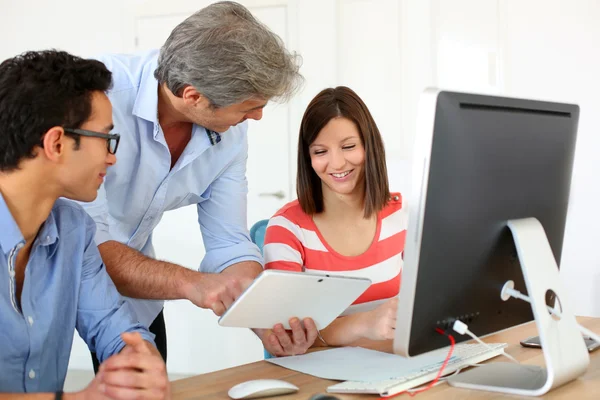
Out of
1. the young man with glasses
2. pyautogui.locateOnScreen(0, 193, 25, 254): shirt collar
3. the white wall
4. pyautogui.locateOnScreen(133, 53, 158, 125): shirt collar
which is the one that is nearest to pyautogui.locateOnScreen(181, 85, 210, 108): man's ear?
pyautogui.locateOnScreen(133, 53, 158, 125): shirt collar

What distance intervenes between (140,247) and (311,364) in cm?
79

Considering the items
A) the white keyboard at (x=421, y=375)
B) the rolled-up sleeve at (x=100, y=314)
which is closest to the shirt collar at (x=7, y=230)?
the rolled-up sleeve at (x=100, y=314)

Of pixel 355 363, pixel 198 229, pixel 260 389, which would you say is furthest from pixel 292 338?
pixel 198 229

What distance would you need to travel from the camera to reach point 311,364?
159cm

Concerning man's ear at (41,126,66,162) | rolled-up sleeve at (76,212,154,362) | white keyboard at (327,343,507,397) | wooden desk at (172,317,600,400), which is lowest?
wooden desk at (172,317,600,400)

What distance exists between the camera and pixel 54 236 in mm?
1494

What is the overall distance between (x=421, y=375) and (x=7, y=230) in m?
0.84

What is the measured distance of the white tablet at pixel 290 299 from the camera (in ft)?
4.57

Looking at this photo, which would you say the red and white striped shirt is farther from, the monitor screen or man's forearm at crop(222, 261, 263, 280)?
the monitor screen

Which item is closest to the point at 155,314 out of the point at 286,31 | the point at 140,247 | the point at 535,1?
the point at 140,247

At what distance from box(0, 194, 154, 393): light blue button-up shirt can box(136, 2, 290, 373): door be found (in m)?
2.80

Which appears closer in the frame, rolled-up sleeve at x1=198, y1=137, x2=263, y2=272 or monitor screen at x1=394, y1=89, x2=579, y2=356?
monitor screen at x1=394, y1=89, x2=579, y2=356

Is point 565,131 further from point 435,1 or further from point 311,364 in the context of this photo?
point 435,1

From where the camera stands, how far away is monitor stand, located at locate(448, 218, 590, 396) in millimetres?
1273
